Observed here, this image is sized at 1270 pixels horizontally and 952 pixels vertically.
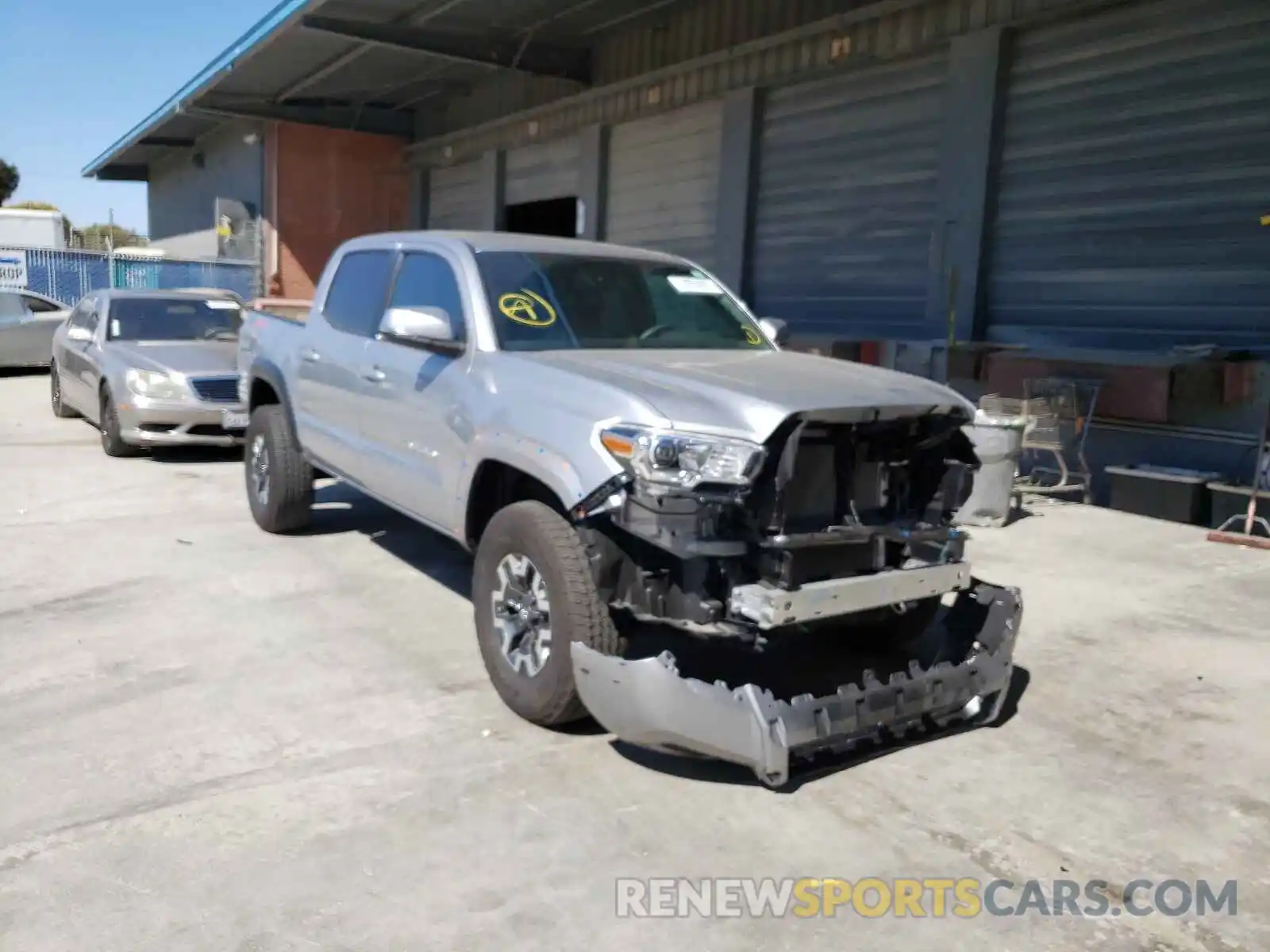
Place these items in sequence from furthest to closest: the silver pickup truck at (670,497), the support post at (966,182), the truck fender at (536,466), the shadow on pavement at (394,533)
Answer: the support post at (966,182), the shadow on pavement at (394,533), the truck fender at (536,466), the silver pickup truck at (670,497)

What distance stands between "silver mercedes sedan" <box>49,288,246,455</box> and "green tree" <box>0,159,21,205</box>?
2255 inches

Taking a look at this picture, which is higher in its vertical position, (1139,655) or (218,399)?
(218,399)

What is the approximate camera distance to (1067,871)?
10.8 ft

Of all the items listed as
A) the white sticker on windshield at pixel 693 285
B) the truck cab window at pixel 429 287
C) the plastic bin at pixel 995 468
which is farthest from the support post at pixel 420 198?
the white sticker on windshield at pixel 693 285

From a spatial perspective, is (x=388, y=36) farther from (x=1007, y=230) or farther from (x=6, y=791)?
(x=6, y=791)

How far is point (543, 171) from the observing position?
60.0ft

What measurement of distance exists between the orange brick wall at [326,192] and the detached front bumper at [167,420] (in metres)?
14.1

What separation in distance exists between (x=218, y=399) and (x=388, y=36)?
7.98 metres

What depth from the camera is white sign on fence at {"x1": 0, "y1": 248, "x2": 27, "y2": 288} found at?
973 inches

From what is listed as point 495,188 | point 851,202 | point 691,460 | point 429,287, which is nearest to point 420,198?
point 495,188

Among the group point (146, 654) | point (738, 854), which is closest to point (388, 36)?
point (146, 654)

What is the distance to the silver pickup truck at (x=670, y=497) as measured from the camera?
3600 millimetres

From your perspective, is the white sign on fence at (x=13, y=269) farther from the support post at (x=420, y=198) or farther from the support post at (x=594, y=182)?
the support post at (x=594, y=182)

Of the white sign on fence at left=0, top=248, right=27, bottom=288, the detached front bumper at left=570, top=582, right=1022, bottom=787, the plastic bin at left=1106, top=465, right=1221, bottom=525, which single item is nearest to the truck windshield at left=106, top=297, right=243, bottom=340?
the plastic bin at left=1106, top=465, right=1221, bottom=525
